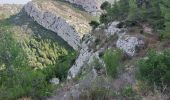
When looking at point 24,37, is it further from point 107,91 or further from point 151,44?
point 107,91

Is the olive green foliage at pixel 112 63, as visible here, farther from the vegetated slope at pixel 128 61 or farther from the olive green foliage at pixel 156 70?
the olive green foliage at pixel 156 70

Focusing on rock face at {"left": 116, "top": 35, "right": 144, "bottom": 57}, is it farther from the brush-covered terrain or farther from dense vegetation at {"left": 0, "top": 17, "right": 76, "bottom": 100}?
dense vegetation at {"left": 0, "top": 17, "right": 76, "bottom": 100}

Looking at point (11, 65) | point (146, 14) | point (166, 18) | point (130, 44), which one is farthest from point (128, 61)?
point (146, 14)

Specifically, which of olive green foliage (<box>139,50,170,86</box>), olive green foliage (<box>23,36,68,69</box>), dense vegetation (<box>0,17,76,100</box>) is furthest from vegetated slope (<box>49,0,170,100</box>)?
olive green foliage (<box>23,36,68,69</box>)

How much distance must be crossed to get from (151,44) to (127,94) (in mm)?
34117

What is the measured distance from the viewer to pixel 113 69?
30156mm

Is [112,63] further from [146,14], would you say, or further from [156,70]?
[146,14]

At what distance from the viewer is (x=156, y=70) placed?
1559 centimetres

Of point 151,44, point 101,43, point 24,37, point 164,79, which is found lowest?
point 24,37

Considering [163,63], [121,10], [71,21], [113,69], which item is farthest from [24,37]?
[163,63]

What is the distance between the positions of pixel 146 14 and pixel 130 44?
16.5m

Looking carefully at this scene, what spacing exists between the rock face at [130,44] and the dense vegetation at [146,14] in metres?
3.23

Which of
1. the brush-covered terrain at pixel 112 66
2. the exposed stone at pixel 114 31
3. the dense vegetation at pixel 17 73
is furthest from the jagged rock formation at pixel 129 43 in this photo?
the dense vegetation at pixel 17 73

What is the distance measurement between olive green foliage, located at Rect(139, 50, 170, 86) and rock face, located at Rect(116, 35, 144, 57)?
1140 inches
